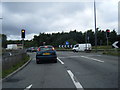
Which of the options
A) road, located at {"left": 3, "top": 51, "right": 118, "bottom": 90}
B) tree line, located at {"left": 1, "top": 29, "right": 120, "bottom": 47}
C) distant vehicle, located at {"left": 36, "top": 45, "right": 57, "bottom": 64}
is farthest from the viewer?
tree line, located at {"left": 1, "top": 29, "right": 120, "bottom": 47}

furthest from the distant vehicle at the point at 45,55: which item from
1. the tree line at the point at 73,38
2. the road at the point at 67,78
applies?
the tree line at the point at 73,38

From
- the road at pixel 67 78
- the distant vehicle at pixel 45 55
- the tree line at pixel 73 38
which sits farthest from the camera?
the tree line at pixel 73 38

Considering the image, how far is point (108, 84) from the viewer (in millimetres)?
7730

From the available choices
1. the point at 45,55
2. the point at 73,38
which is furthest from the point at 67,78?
the point at 73,38

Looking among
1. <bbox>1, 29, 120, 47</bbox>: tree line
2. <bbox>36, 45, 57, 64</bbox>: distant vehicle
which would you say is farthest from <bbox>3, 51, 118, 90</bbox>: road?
<bbox>1, 29, 120, 47</bbox>: tree line

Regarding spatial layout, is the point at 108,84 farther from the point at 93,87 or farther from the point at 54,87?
the point at 54,87

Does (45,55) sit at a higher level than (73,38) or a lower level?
lower

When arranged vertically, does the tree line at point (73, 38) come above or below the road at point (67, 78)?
above

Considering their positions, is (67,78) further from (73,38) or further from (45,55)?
(73,38)

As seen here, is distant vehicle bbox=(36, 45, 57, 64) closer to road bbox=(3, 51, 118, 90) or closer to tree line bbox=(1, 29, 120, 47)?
road bbox=(3, 51, 118, 90)

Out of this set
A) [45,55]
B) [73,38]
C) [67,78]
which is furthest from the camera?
[73,38]

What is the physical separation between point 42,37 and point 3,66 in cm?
13148

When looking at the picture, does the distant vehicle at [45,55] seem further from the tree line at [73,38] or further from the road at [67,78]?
the tree line at [73,38]

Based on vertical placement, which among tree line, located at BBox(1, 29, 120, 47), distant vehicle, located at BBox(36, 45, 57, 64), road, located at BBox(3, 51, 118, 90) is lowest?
road, located at BBox(3, 51, 118, 90)
